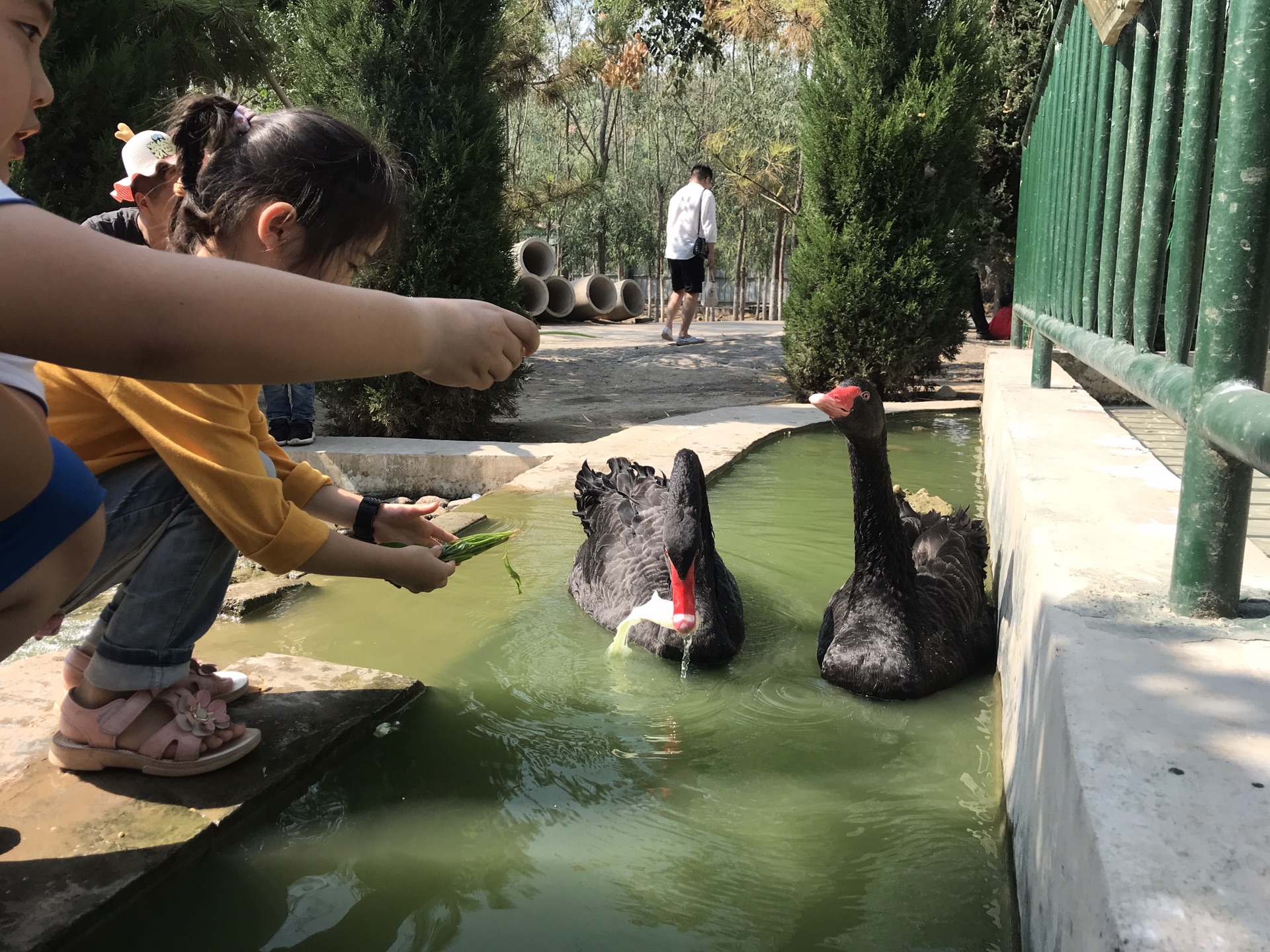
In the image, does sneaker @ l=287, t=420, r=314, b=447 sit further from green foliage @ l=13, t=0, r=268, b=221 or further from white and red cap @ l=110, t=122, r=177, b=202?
white and red cap @ l=110, t=122, r=177, b=202

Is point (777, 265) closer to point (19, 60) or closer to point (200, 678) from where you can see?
point (200, 678)

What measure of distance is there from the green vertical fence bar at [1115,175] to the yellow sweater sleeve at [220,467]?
7.49 ft

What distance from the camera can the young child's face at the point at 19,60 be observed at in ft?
3.55

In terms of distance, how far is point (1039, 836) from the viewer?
1545 mm

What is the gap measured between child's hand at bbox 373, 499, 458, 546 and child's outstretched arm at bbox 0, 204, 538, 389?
4.73 feet

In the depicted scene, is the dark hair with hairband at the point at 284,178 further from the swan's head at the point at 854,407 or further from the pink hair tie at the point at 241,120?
the swan's head at the point at 854,407

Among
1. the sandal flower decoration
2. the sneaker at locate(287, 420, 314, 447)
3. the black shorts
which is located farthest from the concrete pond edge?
the black shorts

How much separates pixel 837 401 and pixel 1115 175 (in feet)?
3.34

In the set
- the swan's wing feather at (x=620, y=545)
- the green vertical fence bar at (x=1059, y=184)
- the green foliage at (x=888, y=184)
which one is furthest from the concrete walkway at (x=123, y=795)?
the green foliage at (x=888, y=184)

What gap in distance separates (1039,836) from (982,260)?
13.7m

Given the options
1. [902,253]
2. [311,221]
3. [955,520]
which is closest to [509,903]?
[311,221]

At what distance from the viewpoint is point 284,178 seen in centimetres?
208

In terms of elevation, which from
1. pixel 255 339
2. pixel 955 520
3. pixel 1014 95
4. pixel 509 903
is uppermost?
pixel 1014 95

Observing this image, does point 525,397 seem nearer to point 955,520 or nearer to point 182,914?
point 955,520
